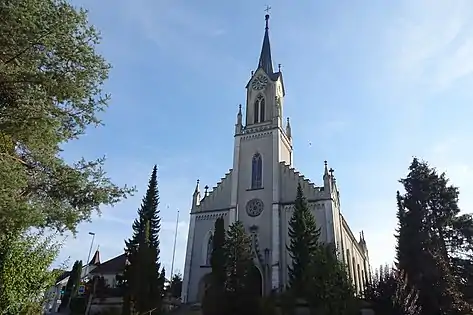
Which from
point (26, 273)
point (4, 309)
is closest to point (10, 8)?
point (26, 273)

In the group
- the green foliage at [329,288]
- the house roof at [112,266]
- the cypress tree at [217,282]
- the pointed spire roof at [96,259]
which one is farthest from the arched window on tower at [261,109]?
the pointed spire roof at [96,259]

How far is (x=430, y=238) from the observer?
28172 millimetres

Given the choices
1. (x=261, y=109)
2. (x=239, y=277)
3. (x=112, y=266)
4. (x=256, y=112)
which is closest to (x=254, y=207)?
(x=239, y=277)

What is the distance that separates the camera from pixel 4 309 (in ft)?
35.4

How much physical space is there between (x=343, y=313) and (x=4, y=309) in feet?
53.8

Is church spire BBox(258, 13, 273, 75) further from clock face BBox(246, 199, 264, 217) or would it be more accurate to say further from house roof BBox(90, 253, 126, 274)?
house roof BBox(90, 253, 126, 274)

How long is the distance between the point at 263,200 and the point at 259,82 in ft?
49.7

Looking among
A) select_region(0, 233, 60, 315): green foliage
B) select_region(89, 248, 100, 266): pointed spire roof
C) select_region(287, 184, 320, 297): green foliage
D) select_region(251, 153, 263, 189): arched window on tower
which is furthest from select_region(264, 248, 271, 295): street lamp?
select_region(89, 248, 100, 266): pointed spire roof

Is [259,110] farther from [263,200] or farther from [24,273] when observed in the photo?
[24,273]

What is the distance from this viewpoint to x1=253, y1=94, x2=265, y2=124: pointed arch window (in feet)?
143

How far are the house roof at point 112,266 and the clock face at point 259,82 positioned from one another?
92.2 feet

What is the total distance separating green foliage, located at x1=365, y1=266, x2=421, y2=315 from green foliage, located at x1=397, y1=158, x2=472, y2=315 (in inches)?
69.0

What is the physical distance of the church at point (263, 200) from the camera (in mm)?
34625

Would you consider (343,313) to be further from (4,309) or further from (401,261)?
(4,309)
